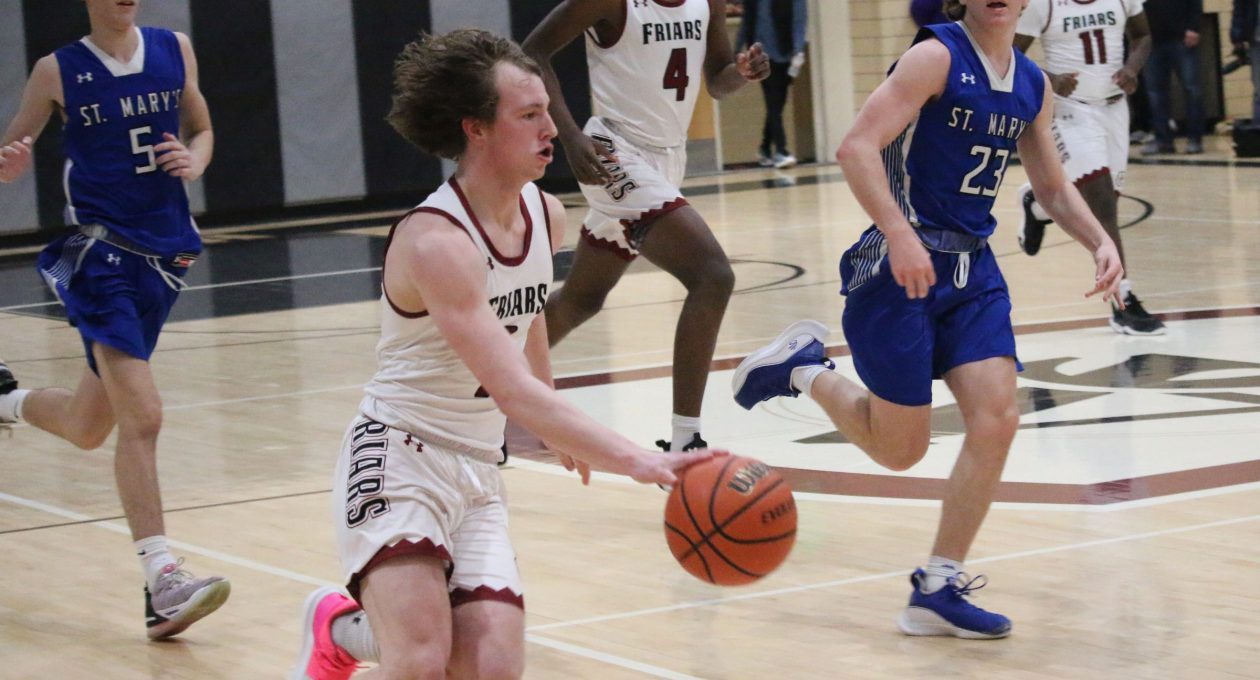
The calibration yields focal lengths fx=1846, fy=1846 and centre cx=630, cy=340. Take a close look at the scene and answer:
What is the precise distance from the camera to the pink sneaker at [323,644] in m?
3.88

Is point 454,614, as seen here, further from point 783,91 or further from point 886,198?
point 783,91

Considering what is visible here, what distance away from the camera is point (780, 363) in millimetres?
5652

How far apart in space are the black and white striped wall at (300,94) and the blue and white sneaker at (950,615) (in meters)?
14.3

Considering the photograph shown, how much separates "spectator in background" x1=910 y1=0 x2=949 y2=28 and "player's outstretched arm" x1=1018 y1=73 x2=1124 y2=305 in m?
0.51

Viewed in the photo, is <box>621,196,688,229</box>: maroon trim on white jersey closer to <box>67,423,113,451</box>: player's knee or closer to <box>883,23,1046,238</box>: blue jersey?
<box>883,23,1046,238</box>: blue jersey

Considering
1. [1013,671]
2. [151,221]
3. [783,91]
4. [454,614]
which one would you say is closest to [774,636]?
[1013,671]

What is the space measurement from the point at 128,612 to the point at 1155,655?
2.78 m

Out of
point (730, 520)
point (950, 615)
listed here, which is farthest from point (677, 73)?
point (730, 520)

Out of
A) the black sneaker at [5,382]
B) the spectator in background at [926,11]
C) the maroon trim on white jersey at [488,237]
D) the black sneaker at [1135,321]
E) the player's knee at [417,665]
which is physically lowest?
the black sneaker at [1135,321]

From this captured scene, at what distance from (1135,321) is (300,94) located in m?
11.7

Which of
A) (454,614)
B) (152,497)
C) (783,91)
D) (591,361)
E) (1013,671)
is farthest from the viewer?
(783,91)

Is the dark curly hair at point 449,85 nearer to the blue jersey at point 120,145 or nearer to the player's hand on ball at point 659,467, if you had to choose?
the player's hand on ball at point 659,467

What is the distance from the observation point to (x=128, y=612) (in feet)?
17.0

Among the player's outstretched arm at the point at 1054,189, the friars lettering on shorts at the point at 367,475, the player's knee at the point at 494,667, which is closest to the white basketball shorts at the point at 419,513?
the friars lettering on shorts at the point at 367,475
